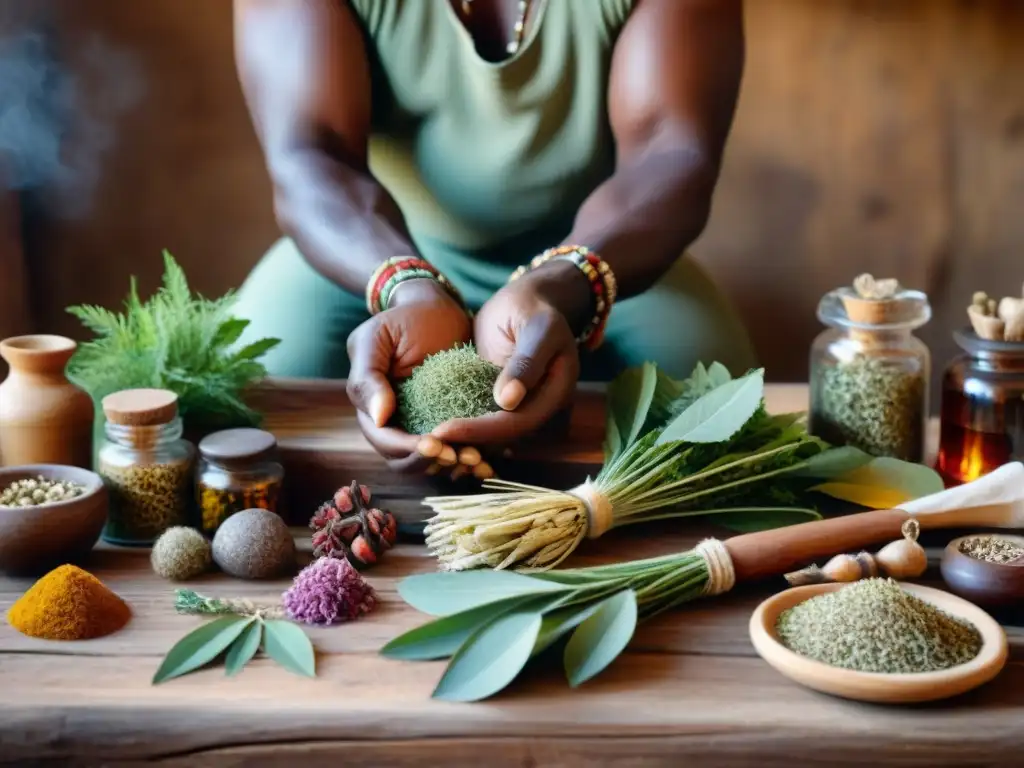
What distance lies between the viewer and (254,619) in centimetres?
83

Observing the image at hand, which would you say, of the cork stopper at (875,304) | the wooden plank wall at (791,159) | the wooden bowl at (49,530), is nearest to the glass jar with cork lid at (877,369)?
the cork stopper at (875,304)

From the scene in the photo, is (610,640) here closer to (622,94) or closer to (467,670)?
(467,670)

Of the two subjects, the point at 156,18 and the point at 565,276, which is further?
the point at 156,18

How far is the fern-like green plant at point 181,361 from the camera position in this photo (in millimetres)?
1073

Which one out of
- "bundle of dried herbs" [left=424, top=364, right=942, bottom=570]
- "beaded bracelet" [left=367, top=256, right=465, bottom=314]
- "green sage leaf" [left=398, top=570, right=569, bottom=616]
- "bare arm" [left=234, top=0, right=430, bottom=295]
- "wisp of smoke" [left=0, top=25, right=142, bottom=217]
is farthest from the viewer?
"wisp of smoke" [left=0, top=25, right=142, bottom=217]

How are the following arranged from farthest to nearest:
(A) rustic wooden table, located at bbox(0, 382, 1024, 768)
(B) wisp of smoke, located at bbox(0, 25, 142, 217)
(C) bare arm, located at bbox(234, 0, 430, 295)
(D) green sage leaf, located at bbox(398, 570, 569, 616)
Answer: (B) wisp of smoke, located at bbox(0, 25, 142, 217) < (C) bare arm, located at bbox(234, 0, 430, 295) < (D) green sage leaf, located at bbox(398, 570, 569, 616) < (A) rustic wooden table, located at bbox(0, 382, 1024, 768)

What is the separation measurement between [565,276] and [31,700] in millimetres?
626

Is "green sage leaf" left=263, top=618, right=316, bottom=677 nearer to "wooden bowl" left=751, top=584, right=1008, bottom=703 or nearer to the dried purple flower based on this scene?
the dried purple flower

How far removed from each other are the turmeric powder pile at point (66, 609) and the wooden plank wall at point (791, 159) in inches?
38.8

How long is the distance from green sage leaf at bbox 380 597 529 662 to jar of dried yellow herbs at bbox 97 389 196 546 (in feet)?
0.94

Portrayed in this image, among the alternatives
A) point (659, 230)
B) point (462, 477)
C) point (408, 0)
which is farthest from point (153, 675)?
point (408, 0)

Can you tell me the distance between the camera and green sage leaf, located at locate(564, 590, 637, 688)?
767 millimetres

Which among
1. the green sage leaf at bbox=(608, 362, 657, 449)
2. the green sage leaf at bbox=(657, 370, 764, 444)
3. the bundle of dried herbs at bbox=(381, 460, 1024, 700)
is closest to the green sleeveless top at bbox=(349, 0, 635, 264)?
the green sage leaf at bbox=(608, 362, 657, 449)

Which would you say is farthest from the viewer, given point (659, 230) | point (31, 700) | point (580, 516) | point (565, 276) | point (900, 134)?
point (900, 134)
